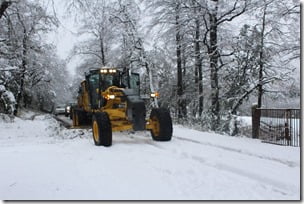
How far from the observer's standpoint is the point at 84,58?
38375 mm

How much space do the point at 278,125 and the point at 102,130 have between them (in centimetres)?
535

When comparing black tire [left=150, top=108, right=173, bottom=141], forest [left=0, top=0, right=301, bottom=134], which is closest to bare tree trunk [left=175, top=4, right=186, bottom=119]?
forest [left=0, top=0, right=301, bottom=134]

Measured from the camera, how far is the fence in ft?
35.7

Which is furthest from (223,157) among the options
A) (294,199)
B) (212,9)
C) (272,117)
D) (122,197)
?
(212,9)

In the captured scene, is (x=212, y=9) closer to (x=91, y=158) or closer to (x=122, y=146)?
(x=122, y=146)

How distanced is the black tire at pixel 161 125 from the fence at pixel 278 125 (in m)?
3.26

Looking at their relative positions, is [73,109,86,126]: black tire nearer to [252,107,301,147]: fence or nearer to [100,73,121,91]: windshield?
[100,73,121,91]: windshield

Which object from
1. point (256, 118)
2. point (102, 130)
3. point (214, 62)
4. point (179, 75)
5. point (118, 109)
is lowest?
point (102, 130)

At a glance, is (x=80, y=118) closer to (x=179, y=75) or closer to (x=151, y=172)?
(x=179, y=75)

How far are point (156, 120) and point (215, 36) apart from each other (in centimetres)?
985

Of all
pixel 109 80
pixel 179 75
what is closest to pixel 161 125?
pixel 109 80

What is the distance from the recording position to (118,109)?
1158 centimetres

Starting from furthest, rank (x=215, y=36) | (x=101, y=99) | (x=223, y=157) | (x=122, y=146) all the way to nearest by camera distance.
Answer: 1. (x=215, y=36)
2. (x=101, y=99)
3. (x=122, y=146)
4. (x=223, y=157)

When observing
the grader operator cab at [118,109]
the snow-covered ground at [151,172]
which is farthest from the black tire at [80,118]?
the snow-covered ground at [151,172]
